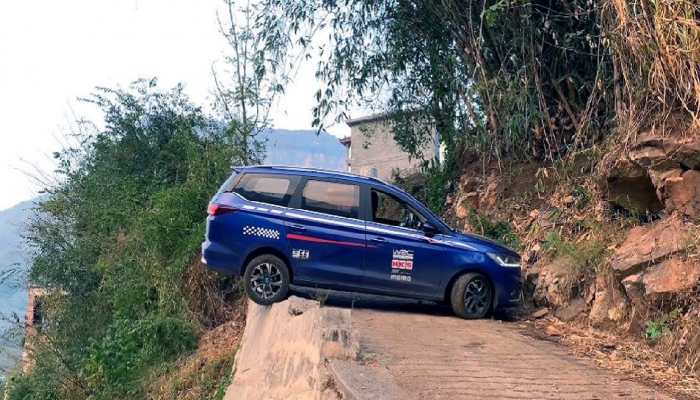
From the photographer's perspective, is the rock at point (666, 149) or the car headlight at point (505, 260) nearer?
the rock at point (666, 149)

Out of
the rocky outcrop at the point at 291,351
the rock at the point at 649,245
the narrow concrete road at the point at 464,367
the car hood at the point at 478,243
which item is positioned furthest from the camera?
the car hood at the point at 478,243

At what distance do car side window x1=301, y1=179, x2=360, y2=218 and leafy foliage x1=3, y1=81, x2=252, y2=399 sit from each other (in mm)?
3685

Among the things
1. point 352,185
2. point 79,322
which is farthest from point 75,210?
point 352,185

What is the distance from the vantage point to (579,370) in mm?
6352

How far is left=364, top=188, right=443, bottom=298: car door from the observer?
28.4ft

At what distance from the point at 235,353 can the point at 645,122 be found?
6.71 metres

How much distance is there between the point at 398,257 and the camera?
8.70m

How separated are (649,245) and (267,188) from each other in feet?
16.2

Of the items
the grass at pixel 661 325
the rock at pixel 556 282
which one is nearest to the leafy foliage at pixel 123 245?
the rock at pixel 556 282

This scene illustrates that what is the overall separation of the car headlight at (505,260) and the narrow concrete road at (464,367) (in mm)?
946

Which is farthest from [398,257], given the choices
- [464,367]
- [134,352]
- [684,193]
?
[134,352]

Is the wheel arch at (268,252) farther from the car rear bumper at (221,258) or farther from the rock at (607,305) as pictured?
the rock at (607,305)

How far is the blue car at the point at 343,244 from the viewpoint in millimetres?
8477

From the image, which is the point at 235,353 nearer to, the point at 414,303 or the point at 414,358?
the point at 414,303
